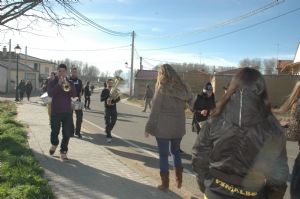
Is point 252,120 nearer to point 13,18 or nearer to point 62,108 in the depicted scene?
point 62,108

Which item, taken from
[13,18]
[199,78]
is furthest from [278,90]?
[13,18]

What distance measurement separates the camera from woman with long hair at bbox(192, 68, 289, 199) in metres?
3.45

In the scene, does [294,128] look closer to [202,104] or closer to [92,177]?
[92,177]

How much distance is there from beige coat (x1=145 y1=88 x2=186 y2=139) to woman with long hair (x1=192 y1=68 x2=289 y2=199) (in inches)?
146

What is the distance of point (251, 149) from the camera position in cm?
346

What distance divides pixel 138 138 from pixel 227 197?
11.4 metres

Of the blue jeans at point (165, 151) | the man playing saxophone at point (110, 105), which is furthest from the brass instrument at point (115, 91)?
the blue jeans at point (165, 151)

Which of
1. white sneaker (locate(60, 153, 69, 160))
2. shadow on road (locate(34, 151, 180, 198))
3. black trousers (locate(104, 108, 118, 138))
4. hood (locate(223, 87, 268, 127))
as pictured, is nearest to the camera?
hood (locate(223, 87, 268, 127))

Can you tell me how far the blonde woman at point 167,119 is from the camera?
726 cm

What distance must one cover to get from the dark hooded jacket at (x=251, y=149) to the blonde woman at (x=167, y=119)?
373 cm

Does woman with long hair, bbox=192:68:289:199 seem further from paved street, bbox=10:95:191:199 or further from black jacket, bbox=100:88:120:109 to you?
black jacket, bbox=100:88:120:109

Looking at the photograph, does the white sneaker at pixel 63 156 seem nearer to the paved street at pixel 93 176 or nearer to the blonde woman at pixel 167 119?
the paved street at pixel 93 176

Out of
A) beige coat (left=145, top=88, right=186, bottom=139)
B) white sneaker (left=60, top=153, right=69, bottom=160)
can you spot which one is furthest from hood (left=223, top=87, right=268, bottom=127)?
white sneaker (left=60, top=153, right=69, bottom=160)

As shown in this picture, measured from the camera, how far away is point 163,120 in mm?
7305
